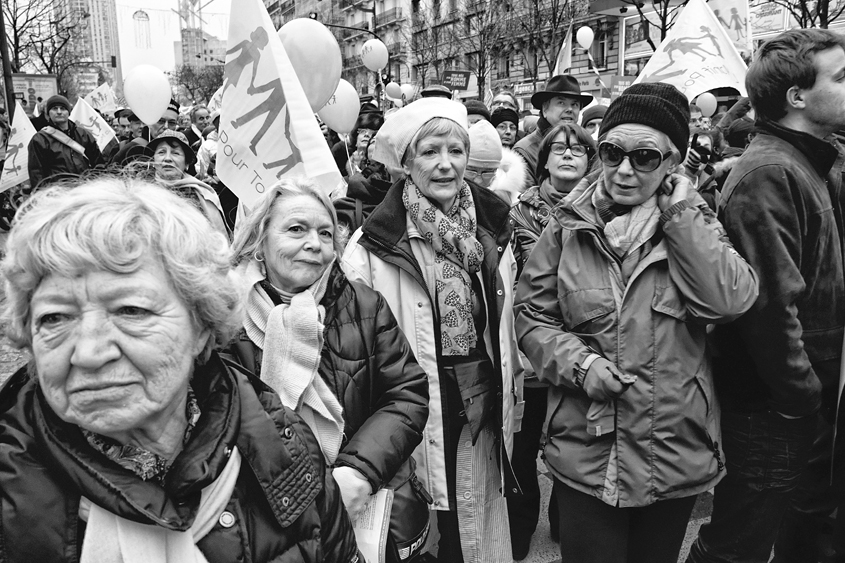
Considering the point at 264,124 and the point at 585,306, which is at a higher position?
the point at 264,124

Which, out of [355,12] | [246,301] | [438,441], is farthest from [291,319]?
[355,12]

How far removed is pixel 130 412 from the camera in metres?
1.22

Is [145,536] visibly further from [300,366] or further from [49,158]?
[49,158]

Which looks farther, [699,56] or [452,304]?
[699,56]

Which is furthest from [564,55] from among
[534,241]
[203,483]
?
[203,483]

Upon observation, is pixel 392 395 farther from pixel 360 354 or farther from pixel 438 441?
pixel 438 441

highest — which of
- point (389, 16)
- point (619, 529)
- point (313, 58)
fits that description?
point (389, 16)

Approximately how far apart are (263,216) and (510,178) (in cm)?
239

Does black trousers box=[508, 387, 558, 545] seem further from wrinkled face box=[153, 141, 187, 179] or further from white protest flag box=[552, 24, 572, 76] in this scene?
white protest flag box=[552, 24, 572, 76]

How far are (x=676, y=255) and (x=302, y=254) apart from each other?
49.4 inches

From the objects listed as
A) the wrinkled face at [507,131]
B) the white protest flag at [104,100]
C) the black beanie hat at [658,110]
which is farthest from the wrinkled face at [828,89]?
the white protest flag at [104,100]

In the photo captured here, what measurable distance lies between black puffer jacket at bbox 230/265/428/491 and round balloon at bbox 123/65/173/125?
26.7ft

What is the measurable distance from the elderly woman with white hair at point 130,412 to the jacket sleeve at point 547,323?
110cm

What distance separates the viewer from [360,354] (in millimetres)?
2182
